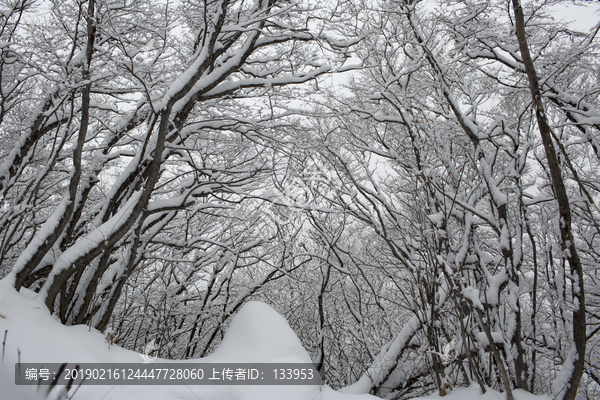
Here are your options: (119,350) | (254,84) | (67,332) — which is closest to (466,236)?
(254,84)

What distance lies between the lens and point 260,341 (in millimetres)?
2191

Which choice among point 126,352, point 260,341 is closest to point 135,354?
point 126,352

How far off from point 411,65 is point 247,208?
5330mm

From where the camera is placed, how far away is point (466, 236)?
3.78 meters

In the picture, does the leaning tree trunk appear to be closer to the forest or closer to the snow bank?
the forest

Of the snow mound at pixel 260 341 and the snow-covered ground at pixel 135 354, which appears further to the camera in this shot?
the snow mound at pixel 260 341

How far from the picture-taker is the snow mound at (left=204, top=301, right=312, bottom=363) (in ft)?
6.80

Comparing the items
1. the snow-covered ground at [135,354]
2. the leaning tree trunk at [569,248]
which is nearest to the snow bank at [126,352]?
the snow-covered ground at [135,354]

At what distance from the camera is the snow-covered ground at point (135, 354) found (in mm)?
1553

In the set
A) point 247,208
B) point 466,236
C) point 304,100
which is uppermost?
point 304,100

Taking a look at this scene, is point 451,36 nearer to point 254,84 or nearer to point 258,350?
point 254,84

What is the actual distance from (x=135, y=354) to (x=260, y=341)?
83 centimetres

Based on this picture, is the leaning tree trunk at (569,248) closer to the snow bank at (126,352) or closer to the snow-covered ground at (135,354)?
the snow-covered ground at (135,354)

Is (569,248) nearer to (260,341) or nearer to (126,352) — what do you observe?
(260,341)
